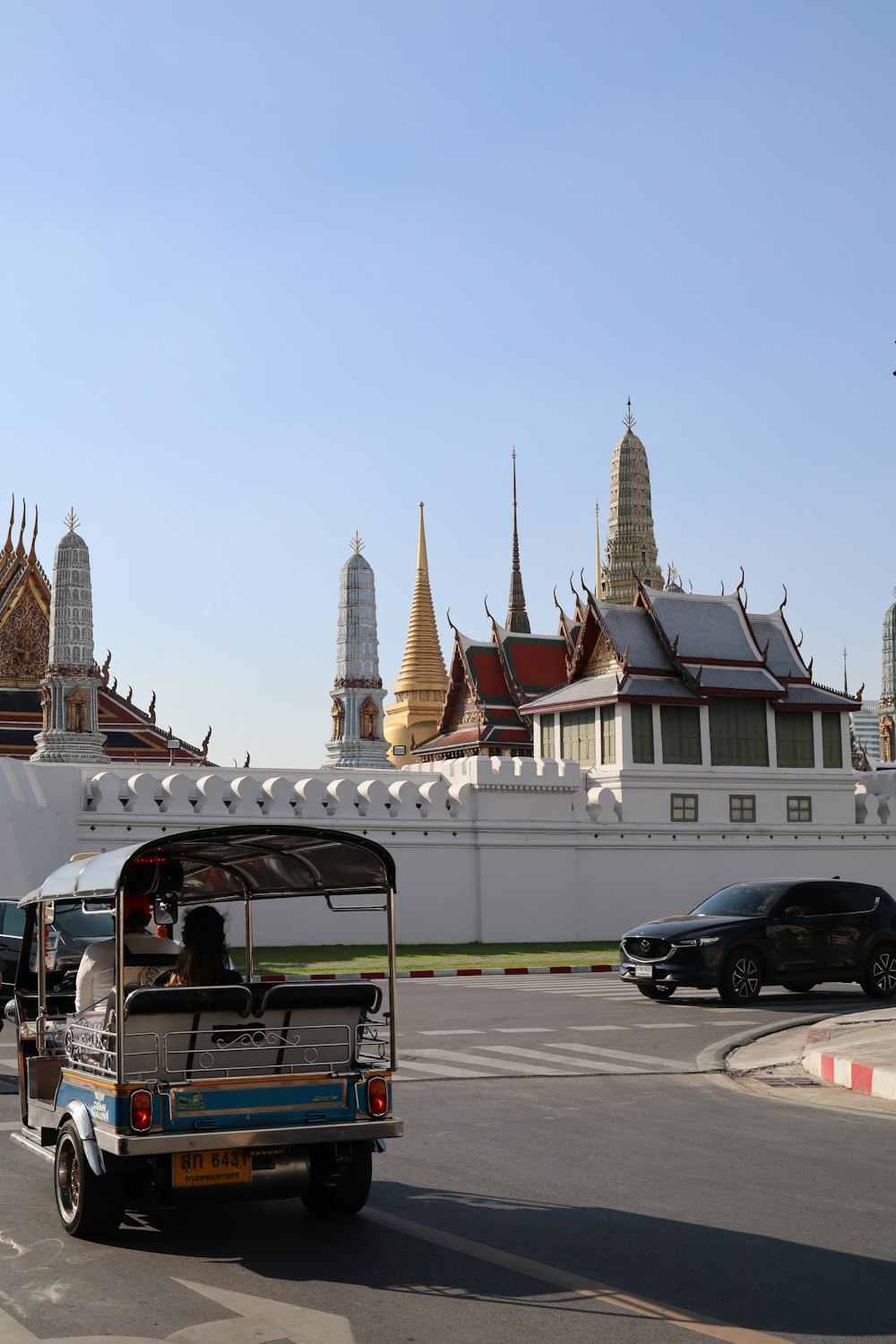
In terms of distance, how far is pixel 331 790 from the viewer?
1205 inches

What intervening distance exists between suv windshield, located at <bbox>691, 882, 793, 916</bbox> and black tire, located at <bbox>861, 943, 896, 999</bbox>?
1.38 metres

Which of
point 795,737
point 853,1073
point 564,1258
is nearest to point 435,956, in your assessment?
point 795,737

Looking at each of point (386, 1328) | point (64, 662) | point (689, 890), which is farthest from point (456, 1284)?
point (64, 662)

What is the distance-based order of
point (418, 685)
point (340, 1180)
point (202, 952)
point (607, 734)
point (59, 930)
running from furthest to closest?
point (418, 685) → point (607, 734) → point (59, 930) → point (202, 952) → point (340, 1180)

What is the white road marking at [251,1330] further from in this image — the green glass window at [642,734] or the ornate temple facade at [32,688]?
the ornate temple facade at [32,688]

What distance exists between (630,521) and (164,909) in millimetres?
52898

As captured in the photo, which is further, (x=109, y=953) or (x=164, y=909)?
(x=164, y=909)

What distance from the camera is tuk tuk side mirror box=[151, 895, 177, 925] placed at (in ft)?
28.3

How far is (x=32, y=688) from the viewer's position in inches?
2228

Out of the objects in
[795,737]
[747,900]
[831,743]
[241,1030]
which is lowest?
[241,1030]

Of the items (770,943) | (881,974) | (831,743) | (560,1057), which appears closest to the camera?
(560,1057)

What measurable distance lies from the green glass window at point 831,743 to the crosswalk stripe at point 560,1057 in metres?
22.3

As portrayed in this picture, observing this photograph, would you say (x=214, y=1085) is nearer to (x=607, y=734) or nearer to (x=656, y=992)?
(x=656, y=992)

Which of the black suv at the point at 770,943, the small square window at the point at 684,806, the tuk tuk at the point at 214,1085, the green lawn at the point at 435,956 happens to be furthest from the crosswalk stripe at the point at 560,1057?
the small square window at the point at 684,806
